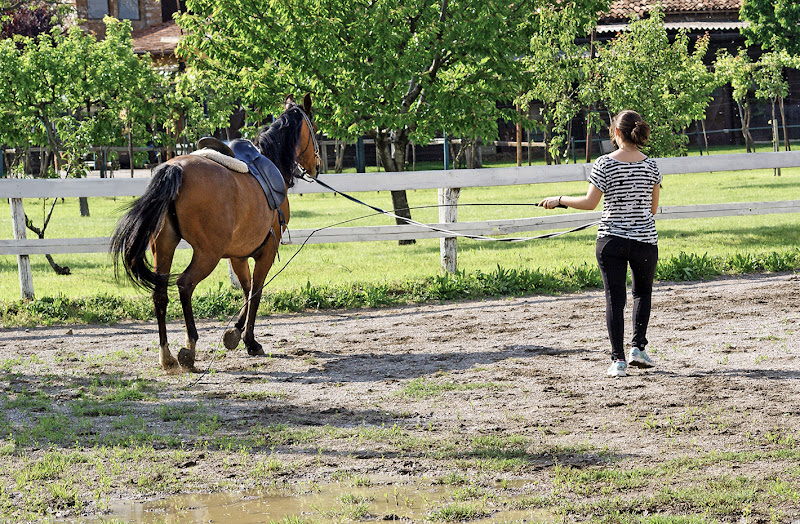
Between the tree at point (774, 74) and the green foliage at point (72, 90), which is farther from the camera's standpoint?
the tree at point (774, 74)

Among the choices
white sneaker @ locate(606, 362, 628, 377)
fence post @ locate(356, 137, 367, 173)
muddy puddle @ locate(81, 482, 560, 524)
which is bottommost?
muddy puddle @ locate(81, 482, 560, 524)

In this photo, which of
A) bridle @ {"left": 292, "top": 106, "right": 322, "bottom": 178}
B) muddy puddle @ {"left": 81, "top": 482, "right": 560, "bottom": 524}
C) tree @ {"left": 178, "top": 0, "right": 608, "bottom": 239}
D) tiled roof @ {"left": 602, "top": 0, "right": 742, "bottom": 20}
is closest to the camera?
muddy puddle @ {"left": 81, "top": 482, "right": 560, "bottom": 524}

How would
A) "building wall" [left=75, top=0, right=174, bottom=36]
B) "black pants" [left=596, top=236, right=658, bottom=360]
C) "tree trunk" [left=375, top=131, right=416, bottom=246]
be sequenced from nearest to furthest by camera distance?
1. "black pants" [left=596, top=236, right=658, bottom=360]
2. "tree trunk" [left=375, top=131, right=416, bottom=246]
3. "building wall" [left=75, top=0, right=174, bottom=36]

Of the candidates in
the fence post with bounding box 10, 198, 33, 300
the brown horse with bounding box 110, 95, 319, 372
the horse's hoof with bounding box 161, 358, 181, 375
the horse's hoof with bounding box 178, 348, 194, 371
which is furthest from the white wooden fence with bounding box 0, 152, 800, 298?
the horse's hoof with bounding box 178, 348, 194, 371

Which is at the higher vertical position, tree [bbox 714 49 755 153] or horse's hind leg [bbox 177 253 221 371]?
tree [bbox 714 49 755 153]

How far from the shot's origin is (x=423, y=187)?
10.1m

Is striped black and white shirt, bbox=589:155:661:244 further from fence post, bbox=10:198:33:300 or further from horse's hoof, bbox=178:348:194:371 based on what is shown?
fence post, bbox=10:198:33:300

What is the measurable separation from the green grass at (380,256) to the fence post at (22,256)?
18 centimetres

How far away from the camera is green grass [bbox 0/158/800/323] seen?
947 cm

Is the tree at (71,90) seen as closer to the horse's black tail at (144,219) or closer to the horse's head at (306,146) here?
Answer: the horse's head at (306,146)

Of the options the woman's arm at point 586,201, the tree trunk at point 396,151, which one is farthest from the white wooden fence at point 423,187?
the tree trunk at point 396,151

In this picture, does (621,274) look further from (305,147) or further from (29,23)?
(29,23)

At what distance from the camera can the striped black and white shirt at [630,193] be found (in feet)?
20.0

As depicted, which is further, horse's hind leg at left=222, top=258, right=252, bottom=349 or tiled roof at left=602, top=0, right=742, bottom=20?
tiled roof at left=602, top=0, right=742, bottom=20
